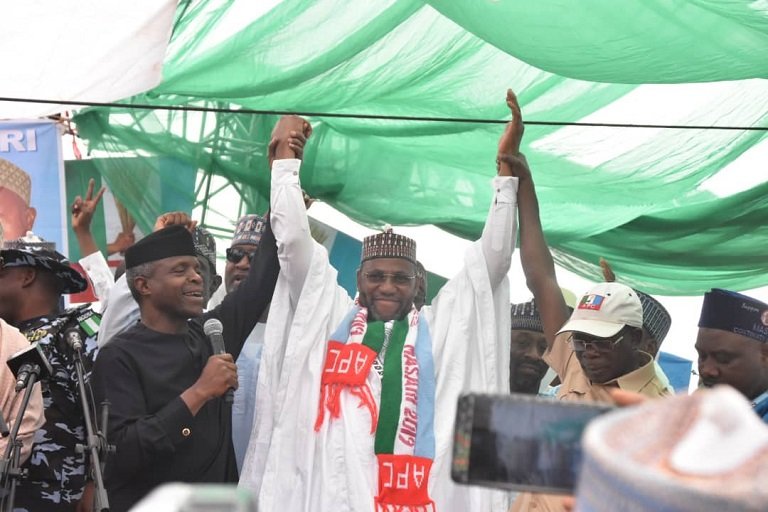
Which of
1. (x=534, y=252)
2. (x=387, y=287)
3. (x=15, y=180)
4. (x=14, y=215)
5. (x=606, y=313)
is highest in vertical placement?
(x=15, y=180)

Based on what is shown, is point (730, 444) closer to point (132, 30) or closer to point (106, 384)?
point (106, 384)

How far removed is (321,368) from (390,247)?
64cm

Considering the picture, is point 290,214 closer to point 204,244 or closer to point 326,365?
point 326,365

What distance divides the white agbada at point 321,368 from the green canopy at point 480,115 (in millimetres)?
646

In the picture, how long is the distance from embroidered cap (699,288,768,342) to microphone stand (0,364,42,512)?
233 cm

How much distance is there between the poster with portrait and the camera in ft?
20.7

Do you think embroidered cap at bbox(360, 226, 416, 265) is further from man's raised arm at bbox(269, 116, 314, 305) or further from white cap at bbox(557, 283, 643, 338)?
white cap at bbox(557, 283, 643, 338)

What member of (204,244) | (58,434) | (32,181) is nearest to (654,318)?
(204,244)

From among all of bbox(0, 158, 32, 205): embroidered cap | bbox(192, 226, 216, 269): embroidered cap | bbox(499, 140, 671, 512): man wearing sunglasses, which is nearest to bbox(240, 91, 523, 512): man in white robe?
bbox(499, 140, 671, 512): man wearing sunglasses

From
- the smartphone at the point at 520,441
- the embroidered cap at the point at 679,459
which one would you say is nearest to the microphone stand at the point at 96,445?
the smartphone at the point at 520,441

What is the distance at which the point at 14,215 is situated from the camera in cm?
633

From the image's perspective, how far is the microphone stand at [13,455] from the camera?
3.73m

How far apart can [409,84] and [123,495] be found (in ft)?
7.94

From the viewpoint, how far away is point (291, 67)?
18.0ft
